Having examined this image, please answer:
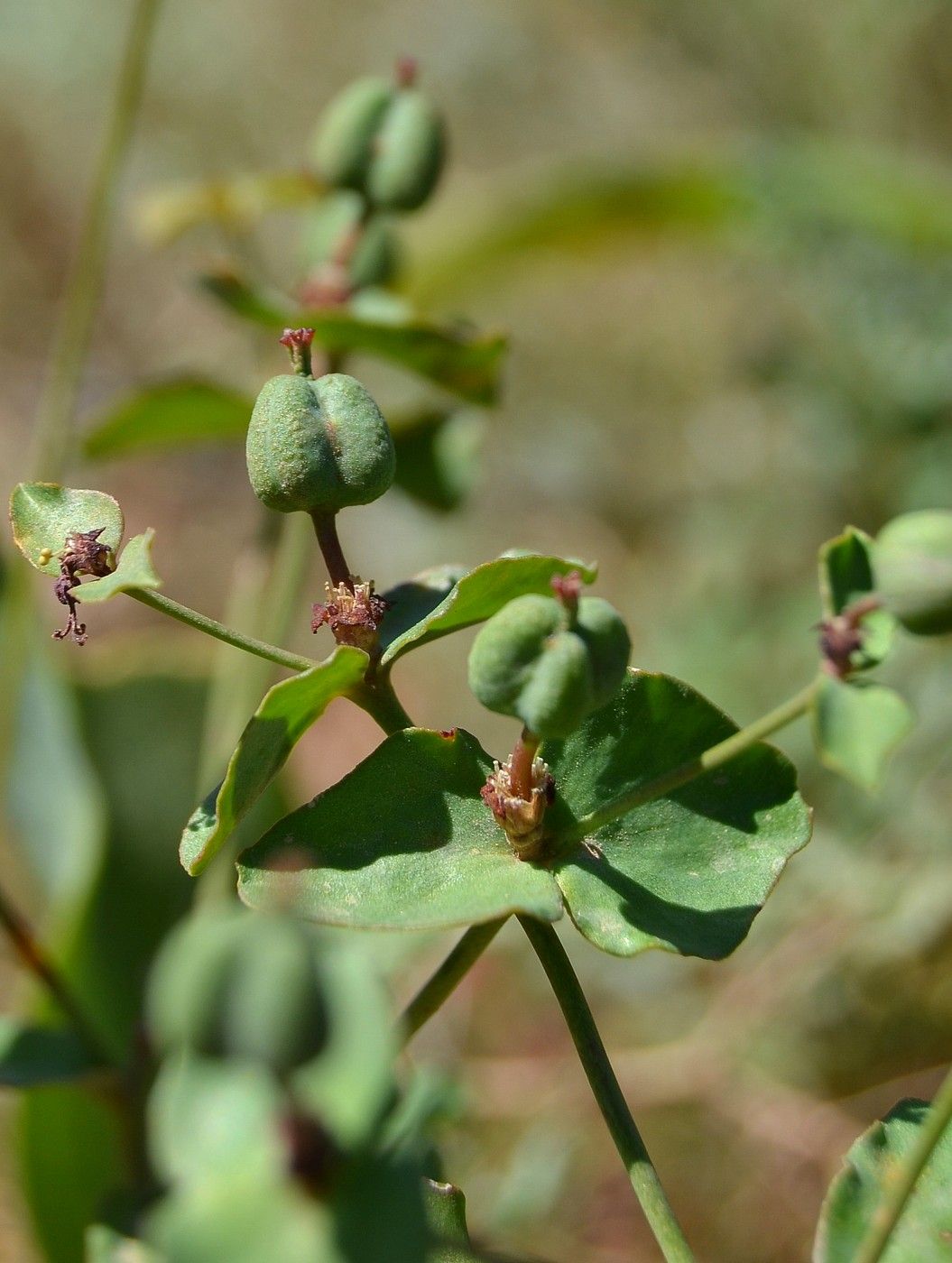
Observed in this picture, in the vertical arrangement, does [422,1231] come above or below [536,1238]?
above

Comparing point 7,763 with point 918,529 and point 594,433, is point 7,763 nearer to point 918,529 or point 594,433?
point 918,529

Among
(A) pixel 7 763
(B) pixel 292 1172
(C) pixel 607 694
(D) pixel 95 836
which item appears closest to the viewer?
(B) pixel 292 1172

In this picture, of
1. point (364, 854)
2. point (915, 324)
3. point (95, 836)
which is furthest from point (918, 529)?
point (915, 324)

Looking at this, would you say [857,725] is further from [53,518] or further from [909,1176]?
[53,518]

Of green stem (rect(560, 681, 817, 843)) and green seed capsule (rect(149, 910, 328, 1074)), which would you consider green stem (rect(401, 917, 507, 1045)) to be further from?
green seed capsule (rect(149, 910, 328, 1074))

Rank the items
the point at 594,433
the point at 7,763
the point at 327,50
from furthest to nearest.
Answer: the point at 327,50
the point at 594,433
the point at 7,763

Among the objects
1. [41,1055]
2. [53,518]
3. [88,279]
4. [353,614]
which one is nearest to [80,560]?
[53,518]

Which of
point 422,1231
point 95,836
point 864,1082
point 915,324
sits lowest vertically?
point 864,1082

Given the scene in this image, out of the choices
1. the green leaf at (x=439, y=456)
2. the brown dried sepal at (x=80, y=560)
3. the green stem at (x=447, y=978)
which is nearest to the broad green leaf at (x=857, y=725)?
the green stem at (x=447, y=978)

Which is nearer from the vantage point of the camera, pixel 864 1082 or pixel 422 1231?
pixel 422 1231
